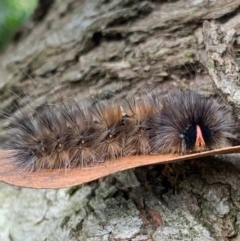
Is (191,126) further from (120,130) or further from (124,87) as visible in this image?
(124,87)

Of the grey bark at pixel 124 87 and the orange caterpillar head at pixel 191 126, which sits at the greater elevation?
the orange caterpillar head at pixel 191 126

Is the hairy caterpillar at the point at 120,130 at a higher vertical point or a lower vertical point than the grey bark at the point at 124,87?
higher

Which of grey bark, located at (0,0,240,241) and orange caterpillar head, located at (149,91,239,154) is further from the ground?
orange caterpillar head, located at (149,91,239,154)

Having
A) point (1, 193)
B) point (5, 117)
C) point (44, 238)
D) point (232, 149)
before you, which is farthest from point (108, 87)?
point (232, 149)

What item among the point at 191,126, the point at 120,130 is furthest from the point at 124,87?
the point at 191,126
